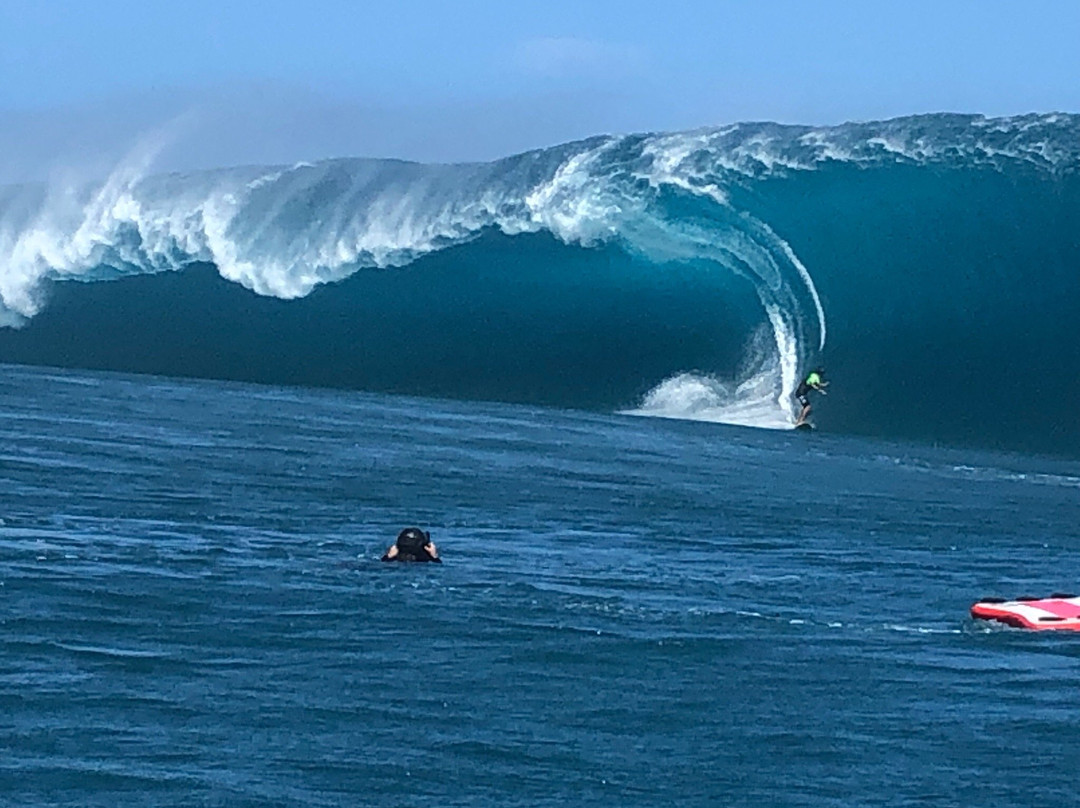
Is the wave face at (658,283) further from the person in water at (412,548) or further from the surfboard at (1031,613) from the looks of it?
the surfboard at (1031,613)

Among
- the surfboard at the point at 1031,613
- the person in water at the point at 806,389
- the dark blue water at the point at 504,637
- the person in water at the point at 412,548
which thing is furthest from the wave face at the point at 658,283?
the surfboard at the point at 1031,613

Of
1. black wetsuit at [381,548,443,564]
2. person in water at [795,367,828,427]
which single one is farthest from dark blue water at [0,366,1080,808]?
person in water at [795,367,828,427]

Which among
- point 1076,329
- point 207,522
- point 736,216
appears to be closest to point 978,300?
point 1076,329

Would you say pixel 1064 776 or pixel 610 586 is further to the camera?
pixel 610 586

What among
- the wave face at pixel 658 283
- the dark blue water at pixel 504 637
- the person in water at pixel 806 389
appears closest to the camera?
the dark blue water at pixel 504 637

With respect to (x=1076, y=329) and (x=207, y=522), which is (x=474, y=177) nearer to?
(x=1076, y=329)

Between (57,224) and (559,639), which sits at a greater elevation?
(57,224)

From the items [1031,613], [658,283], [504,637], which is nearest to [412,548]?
[504,637]
